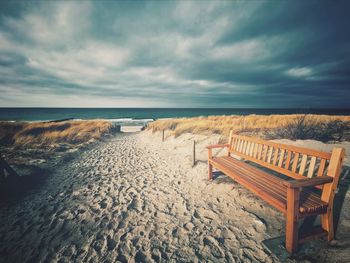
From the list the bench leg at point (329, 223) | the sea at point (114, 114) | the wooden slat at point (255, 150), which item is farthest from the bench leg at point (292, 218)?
the sea at point (114, 114)

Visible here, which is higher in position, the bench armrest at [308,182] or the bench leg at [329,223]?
the bench armrest at [308,182]

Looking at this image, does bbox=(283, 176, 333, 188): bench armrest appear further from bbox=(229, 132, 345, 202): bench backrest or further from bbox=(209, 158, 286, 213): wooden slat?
bbox=(209, 158, 286, 213): wooden slat

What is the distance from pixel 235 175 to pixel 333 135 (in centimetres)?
639

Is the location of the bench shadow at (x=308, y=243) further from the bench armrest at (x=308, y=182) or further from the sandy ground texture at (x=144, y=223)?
the bench armrest at (x=308, y=182)

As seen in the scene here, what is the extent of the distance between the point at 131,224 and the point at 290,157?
3143mm

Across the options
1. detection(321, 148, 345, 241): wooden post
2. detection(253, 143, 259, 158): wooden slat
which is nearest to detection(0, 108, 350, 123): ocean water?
detection(253, 143, 259, 158): wooden slat

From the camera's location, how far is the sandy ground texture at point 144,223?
2.33m

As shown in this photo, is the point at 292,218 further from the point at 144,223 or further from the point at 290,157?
the point at 144,223

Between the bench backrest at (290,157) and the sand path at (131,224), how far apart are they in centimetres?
101

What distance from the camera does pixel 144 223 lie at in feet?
9.93

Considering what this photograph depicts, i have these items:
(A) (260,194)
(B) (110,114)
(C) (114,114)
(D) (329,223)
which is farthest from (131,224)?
(C) (114,114)

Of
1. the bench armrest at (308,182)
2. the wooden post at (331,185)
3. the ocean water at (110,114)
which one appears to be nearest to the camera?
the bench armrest at (308,182)

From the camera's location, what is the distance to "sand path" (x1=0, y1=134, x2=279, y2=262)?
2.36 m

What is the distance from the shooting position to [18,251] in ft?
8.07
